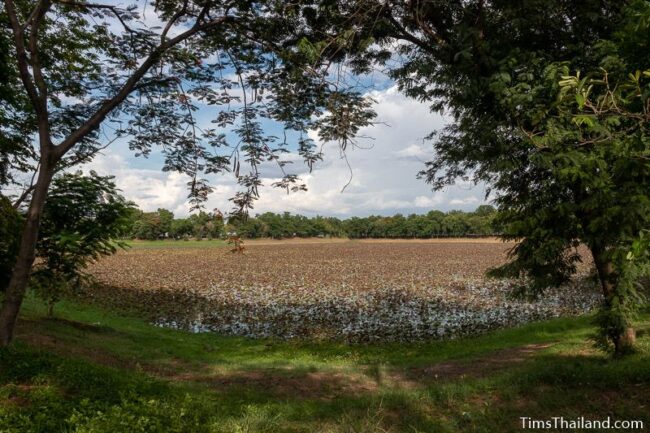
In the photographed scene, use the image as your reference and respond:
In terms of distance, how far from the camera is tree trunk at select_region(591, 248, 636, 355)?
7.89 m

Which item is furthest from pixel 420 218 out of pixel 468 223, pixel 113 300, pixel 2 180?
pixel 2 180

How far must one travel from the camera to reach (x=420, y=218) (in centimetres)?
13638

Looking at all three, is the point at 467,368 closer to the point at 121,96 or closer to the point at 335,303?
the point at 121,96

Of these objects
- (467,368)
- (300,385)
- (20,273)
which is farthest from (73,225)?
(467,368)

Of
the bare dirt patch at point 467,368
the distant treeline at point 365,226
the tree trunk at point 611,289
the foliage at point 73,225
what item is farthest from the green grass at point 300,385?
the distant treeline at point 365,226

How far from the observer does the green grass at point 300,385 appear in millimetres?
5355

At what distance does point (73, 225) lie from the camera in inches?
476

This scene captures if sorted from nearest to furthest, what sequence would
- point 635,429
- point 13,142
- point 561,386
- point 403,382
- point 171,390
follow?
point 635,429, point 171,390, point 561,386, point 403,382, point 13,142

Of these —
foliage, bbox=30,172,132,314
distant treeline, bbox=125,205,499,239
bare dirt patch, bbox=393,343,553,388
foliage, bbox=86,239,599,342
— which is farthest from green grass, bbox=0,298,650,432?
distant treeline, bbox=125,205,499,239

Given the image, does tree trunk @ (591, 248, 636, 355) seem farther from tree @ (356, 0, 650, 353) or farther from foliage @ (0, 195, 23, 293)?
foliage @ (0, 195, 23, 293)

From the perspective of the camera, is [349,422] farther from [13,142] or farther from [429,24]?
[13,142]

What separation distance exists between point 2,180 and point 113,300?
11.4 metres

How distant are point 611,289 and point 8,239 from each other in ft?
43.1

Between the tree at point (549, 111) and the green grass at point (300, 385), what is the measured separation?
165 cm
